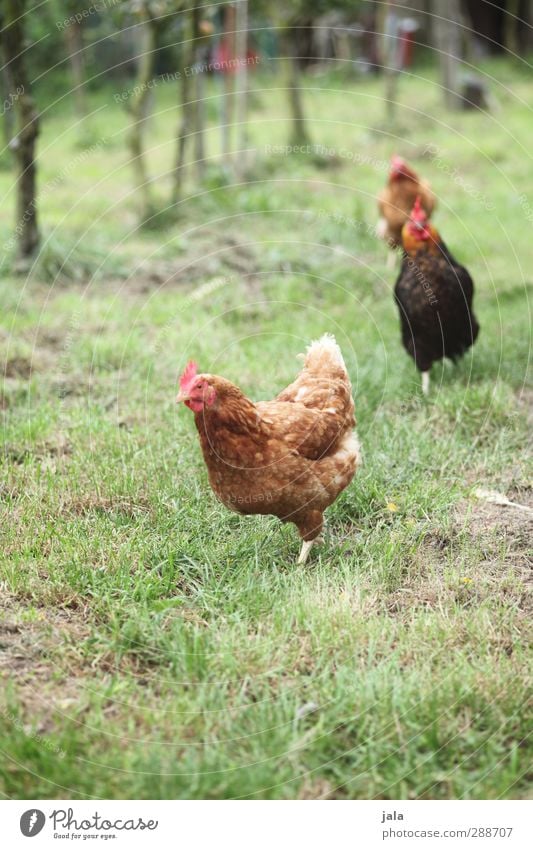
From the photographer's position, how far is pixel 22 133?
7699mm

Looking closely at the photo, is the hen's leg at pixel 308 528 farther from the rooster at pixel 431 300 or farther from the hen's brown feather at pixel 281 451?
the rooster at pixel 431 300

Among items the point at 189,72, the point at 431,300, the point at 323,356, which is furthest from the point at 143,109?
the point at 323,356

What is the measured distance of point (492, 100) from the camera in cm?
1689

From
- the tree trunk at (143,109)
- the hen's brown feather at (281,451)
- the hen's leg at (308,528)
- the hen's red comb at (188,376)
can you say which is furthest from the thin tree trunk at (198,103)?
the hen's leg at (308,528)

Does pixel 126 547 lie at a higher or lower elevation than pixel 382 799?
higher

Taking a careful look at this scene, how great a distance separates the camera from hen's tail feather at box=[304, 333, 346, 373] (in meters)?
4.29

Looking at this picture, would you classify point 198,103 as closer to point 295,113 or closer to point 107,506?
point 295,113

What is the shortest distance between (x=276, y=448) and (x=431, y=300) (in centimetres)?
237

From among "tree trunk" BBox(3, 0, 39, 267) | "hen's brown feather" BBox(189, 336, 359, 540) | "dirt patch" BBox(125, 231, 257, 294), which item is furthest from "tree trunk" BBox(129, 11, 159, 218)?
"hen's brown feather" BBox(189, 336, 359, 540)

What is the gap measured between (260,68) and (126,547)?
1888 centimetres

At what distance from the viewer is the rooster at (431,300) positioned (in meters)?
5.68

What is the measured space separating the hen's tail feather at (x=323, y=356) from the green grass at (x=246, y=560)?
695mm

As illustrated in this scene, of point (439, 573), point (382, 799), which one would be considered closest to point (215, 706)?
point (382, 799)

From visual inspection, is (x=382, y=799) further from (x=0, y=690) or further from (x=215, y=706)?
(x=0, y=690)
